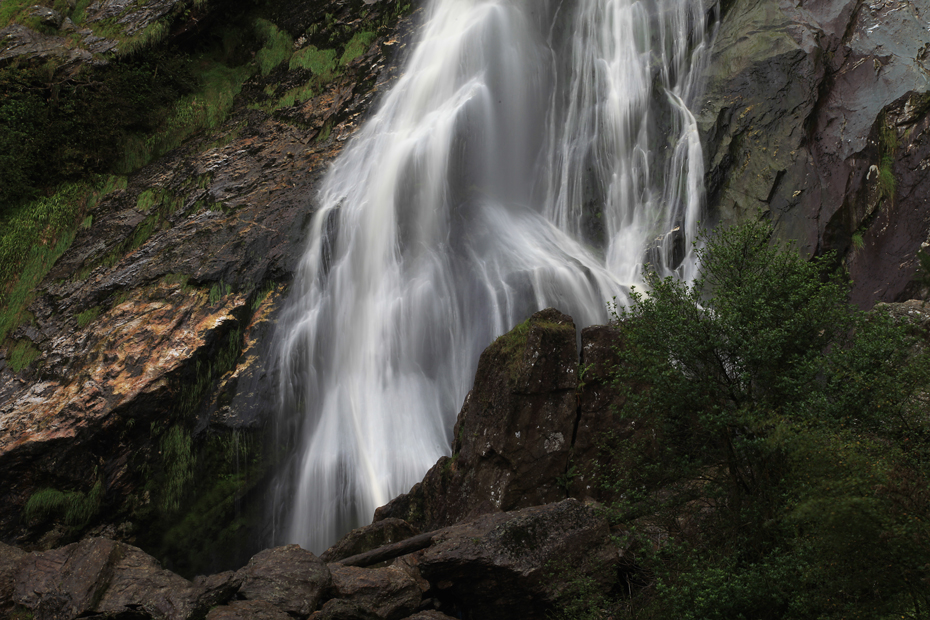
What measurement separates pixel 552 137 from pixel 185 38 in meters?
15.0

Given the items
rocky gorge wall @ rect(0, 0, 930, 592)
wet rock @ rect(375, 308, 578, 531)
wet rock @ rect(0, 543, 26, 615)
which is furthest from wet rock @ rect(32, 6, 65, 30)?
wet rock @ rect(375, 308, 578, 531)

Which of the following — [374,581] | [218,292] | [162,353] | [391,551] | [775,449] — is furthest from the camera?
[218,292]

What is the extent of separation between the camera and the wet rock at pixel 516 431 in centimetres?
1011

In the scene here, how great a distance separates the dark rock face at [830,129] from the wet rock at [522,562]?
945 centimetres

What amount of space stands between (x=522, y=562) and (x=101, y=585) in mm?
6008

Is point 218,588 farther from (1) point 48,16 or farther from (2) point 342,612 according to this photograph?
(1) point 48,16

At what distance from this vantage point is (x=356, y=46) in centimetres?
2283

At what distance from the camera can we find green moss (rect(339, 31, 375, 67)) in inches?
889

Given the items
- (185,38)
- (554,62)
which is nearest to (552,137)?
(554,62)

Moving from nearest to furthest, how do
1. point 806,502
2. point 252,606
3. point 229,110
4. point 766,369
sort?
1. point 806,502
2. point 766,369
3. point 252,606
4. point 229,110

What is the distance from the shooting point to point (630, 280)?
52.2ft

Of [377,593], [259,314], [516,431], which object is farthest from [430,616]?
[259,314]

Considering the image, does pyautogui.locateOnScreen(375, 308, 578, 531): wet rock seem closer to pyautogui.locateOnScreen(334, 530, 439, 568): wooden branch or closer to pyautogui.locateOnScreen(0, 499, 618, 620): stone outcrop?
pyautogui.locateOnScreen(334, 530, 439, 568): wooden branch

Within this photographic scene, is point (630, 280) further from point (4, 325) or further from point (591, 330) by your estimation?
point (4, 325)
